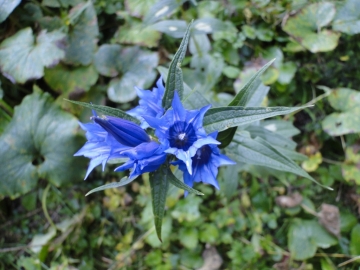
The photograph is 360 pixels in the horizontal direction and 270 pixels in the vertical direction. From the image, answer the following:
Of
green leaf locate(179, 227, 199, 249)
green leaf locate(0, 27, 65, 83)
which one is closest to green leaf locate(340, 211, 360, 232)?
green leaf locate(179, 227, 199, 249)

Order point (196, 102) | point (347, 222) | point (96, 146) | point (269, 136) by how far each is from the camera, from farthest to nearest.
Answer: point (347, 222) < point (269, 136) < point (196, 102) < point (96, 146)

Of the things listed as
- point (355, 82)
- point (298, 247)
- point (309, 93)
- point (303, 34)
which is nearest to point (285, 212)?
point (298, 247)

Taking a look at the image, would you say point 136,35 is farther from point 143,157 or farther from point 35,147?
point 143,157

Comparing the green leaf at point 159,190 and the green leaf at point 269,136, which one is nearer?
the green leaf at point 159,190

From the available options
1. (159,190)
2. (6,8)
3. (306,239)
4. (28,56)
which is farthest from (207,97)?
(6,8)

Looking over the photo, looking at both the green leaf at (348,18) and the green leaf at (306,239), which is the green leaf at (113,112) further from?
the green leaf at (348,18)

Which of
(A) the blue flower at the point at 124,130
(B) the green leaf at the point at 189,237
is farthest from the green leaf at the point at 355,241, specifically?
(A) the blue flower at the point at 124,130

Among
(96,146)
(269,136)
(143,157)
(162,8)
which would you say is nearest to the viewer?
(143,157)
